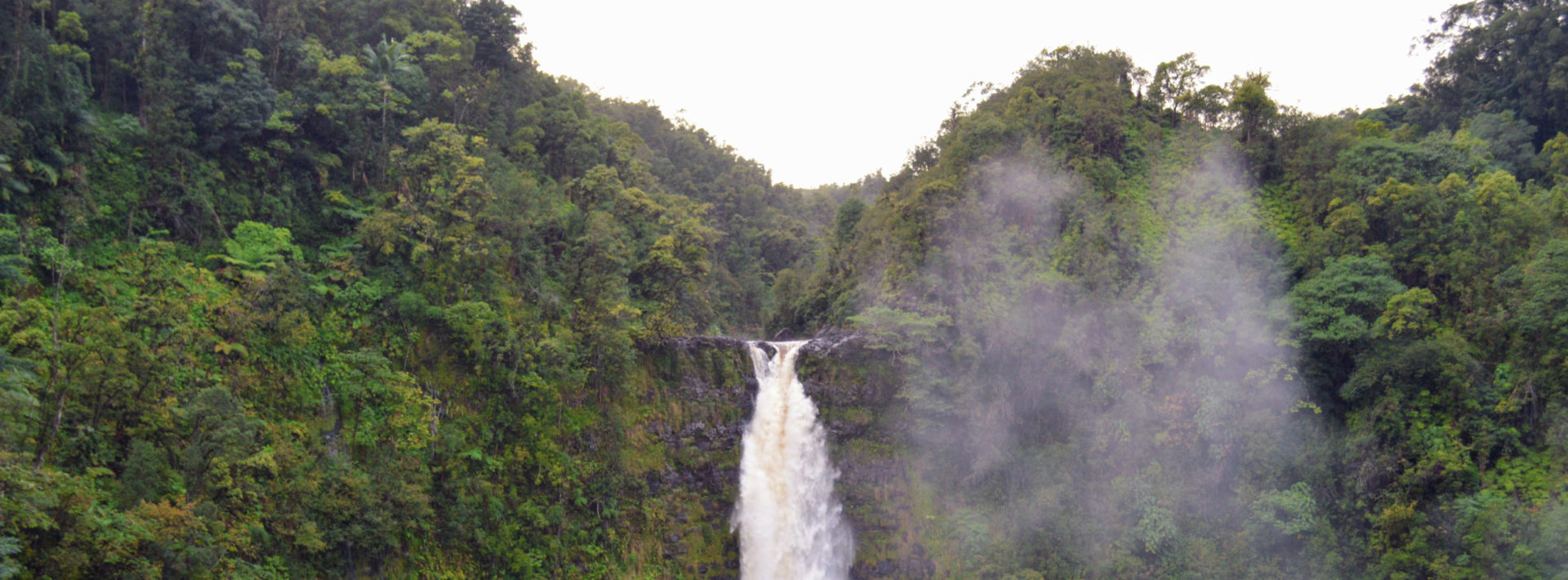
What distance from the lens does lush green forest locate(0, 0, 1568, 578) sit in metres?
18.1

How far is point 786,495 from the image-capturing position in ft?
94.1

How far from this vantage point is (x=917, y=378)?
2916cm

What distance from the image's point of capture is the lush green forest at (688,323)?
18125 mm

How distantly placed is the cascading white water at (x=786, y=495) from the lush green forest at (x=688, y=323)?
745 millimetres

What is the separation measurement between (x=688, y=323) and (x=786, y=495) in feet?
23.3

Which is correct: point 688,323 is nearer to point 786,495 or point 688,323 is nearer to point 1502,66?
point 786,495

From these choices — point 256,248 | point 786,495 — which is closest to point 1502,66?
point 786,495

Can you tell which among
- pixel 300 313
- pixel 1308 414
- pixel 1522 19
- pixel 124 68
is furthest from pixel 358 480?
pixel 1522 19

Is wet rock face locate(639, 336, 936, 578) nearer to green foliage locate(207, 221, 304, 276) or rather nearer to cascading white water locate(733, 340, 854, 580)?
cascading white water locate(733, 340, 854, 580)

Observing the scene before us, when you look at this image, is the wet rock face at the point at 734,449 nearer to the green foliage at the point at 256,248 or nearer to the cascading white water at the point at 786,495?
the cascading white water at the point at 786,495

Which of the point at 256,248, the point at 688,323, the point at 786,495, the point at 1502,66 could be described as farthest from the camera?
the point at 1502,66

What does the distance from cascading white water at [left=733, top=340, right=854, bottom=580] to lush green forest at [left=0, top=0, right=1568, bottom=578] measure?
745mm

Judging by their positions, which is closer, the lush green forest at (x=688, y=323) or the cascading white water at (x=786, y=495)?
the lush green forest at (x=688, y=323)

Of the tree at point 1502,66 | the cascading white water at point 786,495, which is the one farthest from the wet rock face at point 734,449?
the tree at point 1502,66
